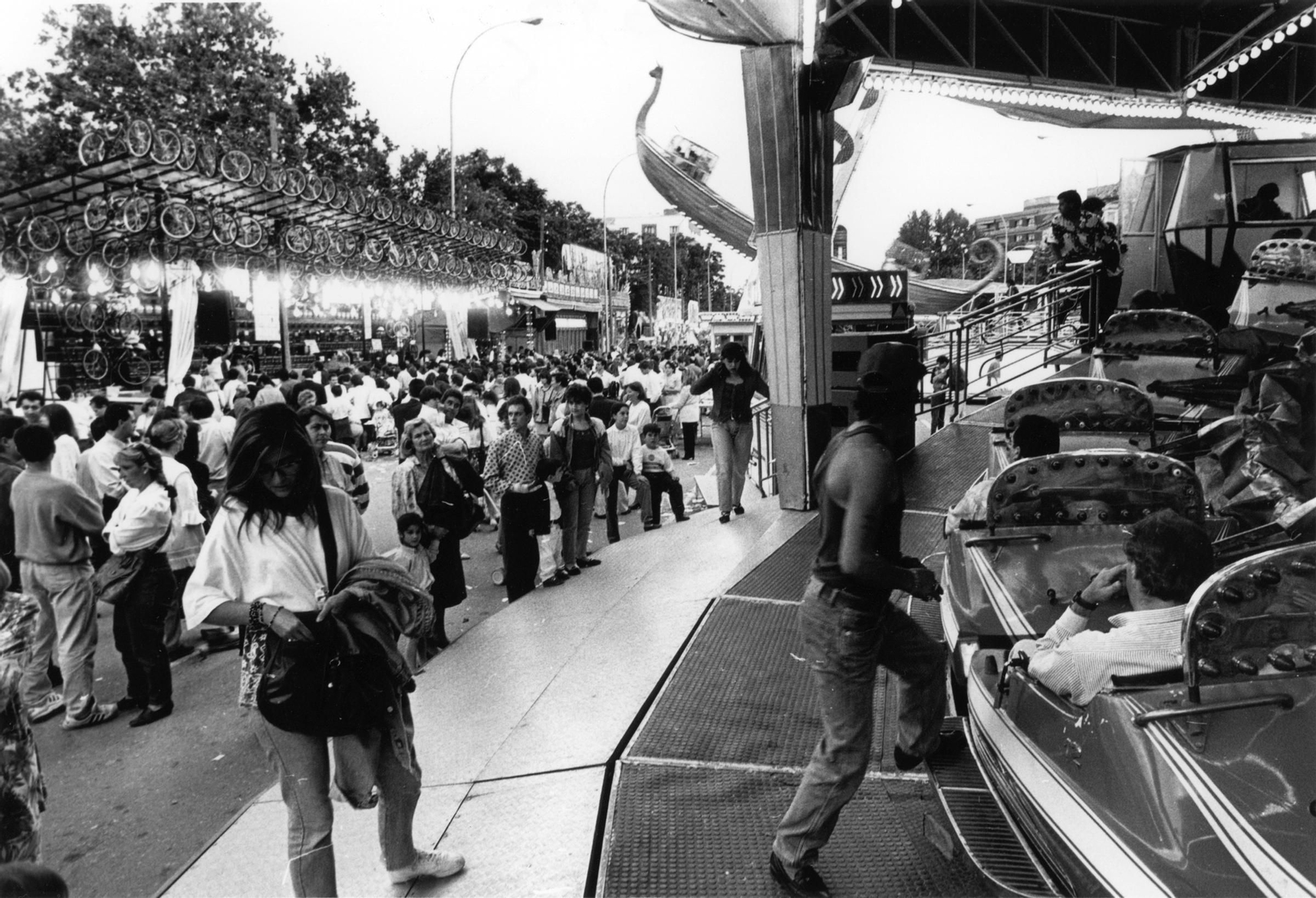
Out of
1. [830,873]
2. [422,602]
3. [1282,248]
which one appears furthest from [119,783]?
[1282,248]

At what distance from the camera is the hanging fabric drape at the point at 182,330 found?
17578 mm

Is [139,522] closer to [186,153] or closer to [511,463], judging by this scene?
[511,463]

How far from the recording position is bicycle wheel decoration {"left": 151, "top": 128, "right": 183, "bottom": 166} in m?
18.0

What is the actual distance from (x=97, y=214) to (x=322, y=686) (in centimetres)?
1896

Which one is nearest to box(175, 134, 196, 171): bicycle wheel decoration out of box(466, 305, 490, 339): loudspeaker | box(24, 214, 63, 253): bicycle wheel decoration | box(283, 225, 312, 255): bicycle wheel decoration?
box(24, 214, 63, 253): bicycle wheel decoration

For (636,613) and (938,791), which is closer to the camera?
(938,791)

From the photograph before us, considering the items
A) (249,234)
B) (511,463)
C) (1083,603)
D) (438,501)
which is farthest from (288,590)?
(249,234)

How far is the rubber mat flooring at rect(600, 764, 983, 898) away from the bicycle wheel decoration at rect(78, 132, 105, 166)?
1806 centimetres

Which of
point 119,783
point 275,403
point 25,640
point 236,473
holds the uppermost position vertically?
point 275,403

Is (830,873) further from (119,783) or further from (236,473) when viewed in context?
(119,783)

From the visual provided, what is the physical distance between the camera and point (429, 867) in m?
3.60

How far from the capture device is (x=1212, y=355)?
7.64 meters

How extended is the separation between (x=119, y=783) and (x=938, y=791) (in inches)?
177

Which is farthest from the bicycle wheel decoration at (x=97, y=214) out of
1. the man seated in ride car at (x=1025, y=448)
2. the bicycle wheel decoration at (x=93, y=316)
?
the man seated in ride car at (x=1025, y=448)
